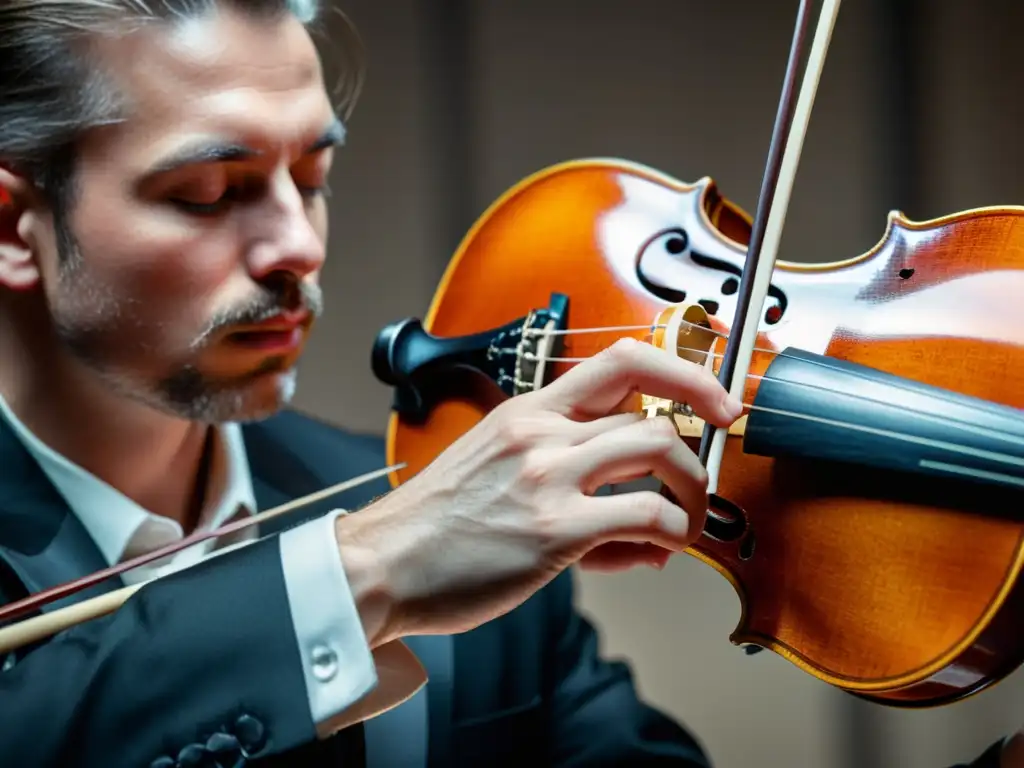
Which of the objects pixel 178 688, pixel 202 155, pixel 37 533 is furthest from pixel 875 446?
pixel 37 533

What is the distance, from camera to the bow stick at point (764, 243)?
660 millimetres

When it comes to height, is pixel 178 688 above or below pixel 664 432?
below

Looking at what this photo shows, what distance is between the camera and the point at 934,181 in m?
1.56

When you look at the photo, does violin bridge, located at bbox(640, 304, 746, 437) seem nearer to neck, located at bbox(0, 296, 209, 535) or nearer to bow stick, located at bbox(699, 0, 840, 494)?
bow stick, located at bbox(699, 0, 840, 494)

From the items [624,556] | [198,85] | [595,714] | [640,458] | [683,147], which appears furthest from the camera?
[683,147]

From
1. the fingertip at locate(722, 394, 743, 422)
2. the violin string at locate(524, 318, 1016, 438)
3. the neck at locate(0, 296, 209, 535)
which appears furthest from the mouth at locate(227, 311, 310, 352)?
the fingertip at locate(722, 394, 743, 422)

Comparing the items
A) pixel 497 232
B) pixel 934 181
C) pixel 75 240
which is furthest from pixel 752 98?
pixel 75 240

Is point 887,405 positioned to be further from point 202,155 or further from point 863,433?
point 202,155

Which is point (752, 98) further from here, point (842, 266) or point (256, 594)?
point (256, 594)

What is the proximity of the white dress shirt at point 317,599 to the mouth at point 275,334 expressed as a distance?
0.19 meters

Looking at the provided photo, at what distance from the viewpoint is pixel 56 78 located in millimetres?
897

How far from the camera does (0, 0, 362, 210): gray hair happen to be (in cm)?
89

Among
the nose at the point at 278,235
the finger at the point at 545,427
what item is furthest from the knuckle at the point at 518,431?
the nose at the point at 278,235

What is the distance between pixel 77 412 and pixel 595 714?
58cm
